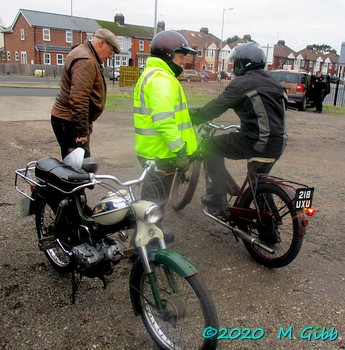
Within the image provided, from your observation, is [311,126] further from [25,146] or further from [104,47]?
[104,47]

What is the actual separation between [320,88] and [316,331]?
53.0 ft

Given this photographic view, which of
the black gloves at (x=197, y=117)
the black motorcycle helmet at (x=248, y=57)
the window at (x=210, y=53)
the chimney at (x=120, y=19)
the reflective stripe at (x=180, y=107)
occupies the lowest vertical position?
the black gloves at (x=197, y=117)

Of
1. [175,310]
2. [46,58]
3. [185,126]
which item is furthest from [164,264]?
[46,58]

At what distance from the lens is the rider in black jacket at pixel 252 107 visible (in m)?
3.55

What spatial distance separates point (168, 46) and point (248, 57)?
79 cm

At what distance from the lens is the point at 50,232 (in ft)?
11.5

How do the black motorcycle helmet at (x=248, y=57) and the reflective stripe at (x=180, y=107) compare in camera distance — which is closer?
the reflective stripe at (x=180, y=107)

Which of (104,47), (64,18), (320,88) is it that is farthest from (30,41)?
(104,47)

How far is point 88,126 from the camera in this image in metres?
4.19

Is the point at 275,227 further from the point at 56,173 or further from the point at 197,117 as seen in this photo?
the point at 56,173

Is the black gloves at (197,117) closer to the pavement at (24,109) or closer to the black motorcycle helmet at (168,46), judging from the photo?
the black motorcycle helmet at (168,46)

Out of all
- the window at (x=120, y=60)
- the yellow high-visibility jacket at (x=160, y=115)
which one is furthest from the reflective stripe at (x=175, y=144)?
the window at (x=120, y=60)

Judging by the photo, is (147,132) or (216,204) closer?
(147,132)

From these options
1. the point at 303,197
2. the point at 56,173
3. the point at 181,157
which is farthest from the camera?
the point at 181,157
